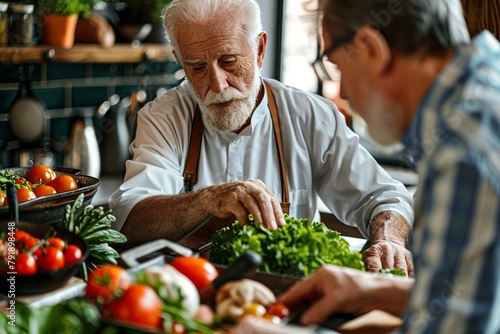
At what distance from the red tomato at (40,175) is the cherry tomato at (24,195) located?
198 mm

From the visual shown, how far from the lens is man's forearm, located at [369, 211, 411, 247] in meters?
2.18

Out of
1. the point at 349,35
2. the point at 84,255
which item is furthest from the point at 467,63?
the point at 84,255

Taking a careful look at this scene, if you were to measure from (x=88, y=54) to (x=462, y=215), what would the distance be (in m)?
3.02

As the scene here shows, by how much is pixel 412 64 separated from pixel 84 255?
82cm

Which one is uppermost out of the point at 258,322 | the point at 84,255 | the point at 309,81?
the point at 258,322

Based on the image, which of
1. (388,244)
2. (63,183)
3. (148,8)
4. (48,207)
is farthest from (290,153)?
(148,8)

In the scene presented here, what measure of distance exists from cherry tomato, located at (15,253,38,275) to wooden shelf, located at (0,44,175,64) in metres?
2.04

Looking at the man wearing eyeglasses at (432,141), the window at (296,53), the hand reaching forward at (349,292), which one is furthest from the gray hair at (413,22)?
the window at (296,53)

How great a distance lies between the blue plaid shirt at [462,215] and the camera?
992 mm

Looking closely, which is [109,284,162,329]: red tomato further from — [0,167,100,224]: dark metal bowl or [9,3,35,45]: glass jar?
[9,3,35,45]: glass jar

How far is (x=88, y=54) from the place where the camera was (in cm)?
370

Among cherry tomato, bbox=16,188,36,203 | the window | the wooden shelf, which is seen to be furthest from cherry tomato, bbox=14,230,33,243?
the window

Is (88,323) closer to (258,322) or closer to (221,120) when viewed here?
(258,322)

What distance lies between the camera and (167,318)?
3.77 feet
